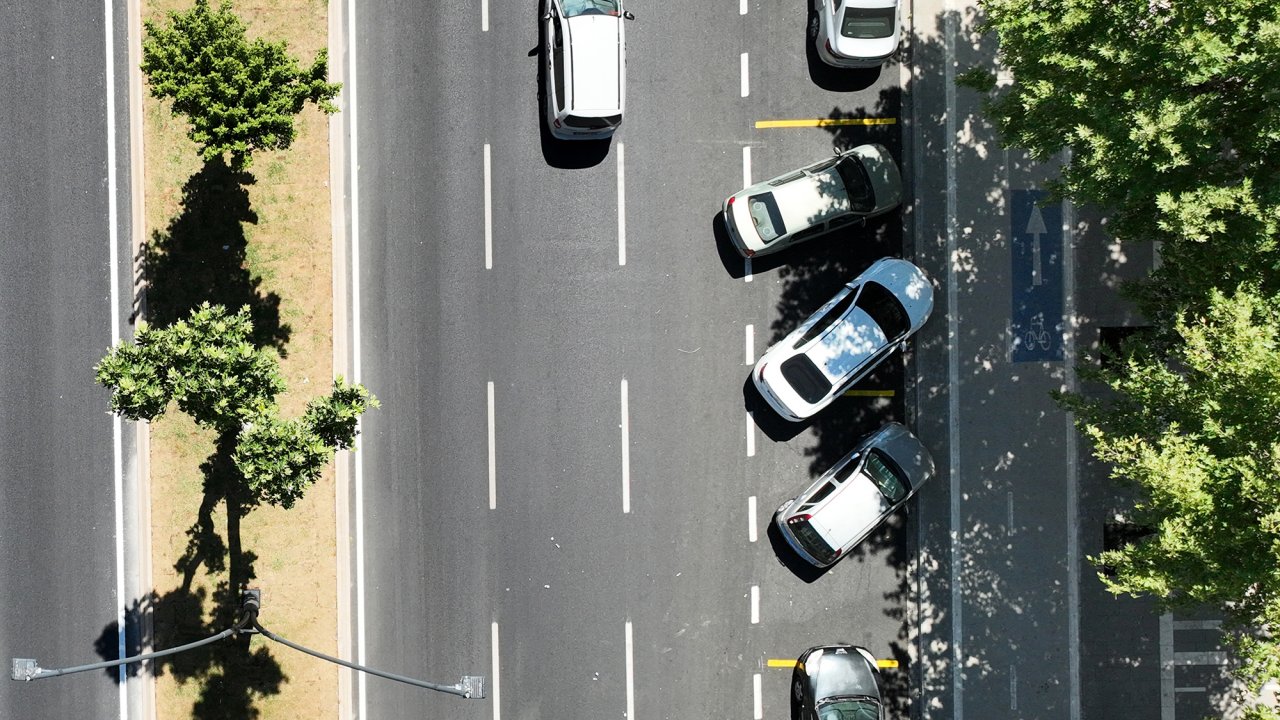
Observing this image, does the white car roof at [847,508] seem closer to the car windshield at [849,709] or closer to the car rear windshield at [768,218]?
the car windshield at [849,709]

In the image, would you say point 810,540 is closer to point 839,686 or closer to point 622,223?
point 839,686

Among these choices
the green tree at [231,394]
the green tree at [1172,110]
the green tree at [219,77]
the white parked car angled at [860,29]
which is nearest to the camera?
the green tree at [1172,110]

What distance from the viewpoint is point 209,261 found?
23.9 m

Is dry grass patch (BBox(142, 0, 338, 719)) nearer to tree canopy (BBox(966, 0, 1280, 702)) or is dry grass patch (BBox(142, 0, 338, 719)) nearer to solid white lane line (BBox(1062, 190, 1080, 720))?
tree canopy (BBox(966, 0, 1280, 702))

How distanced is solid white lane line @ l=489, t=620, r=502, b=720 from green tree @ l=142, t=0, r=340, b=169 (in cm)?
1246

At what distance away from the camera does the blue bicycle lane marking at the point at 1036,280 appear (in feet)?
79.2

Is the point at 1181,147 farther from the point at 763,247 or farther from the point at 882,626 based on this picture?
the point at 882,626

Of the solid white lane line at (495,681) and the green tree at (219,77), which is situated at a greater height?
the green tree at (219,77)

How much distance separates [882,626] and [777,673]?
2826mm

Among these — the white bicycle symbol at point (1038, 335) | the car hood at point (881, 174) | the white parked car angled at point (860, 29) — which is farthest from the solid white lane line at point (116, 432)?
the white bicycle symbol at point (1038, 335)

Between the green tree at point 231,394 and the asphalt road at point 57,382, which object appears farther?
the asphalt road at point 57,382

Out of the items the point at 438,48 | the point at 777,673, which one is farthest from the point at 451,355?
the point at 777,673

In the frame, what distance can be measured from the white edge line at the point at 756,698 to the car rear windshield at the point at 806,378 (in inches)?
277

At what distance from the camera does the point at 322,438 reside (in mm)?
19719
